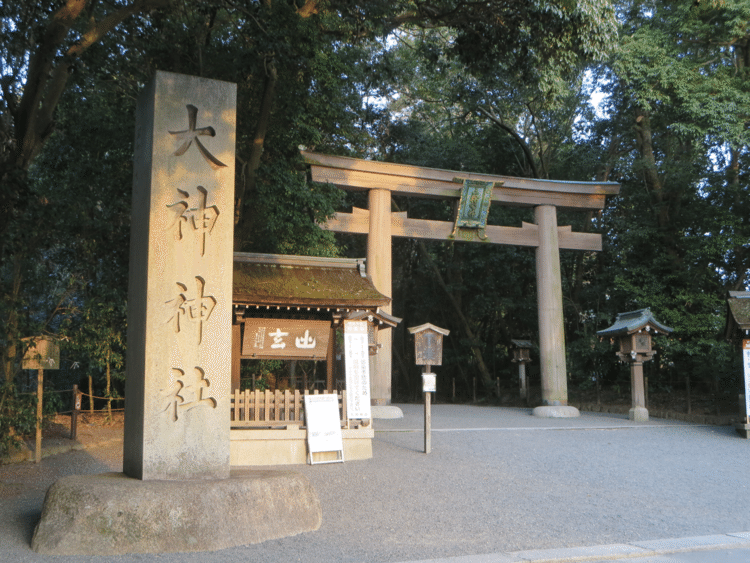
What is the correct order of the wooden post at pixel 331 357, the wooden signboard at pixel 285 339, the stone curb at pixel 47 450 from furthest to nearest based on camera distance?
the wooden post at pixel 331 357 → the wooden signboard at pixel 285 339 → the stone curb at pixel 47 450

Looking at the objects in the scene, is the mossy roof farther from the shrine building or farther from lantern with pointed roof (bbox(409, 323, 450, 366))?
lantern with pointed roof (bbox(409, 323, 450, 366))

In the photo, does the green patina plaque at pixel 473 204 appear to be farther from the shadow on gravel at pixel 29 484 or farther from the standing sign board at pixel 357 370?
the shadow on gravel at pixel 29 484

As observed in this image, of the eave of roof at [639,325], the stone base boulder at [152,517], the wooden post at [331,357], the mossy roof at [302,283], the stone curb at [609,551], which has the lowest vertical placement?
the stone curb at [609,551]

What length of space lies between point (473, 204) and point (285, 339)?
26.3 ft

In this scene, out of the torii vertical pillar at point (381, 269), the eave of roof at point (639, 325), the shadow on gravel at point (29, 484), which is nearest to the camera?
the shadow on gravel at point (29, 484)

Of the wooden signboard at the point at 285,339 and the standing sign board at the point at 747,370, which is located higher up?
the wooden signboard at the point at 285,339

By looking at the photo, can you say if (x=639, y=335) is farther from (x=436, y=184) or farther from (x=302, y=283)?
(x=302, y=283)

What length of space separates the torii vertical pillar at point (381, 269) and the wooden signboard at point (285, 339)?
4747mm

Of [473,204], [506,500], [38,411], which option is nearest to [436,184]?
[473,204]

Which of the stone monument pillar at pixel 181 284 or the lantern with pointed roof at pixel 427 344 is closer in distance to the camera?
the stone monument pillar at pixel 181 284

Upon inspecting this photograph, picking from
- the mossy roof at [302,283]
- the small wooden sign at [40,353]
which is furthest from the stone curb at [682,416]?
the small wooden sign at [40,353]

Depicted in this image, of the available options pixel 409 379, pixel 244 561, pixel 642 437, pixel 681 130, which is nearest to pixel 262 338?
pixel 244 561

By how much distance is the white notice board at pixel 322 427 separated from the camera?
8977 mm

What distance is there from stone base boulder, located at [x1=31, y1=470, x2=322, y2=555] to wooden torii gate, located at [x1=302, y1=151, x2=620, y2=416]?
10.5 metres
